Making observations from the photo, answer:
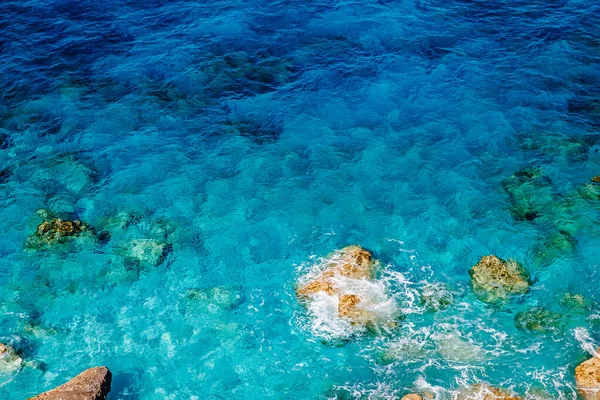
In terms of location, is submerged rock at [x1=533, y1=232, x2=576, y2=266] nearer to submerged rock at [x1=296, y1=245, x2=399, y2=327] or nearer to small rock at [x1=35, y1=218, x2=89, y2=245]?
submerged rock at [x1=296, y1=245, x2=399, y2=327]

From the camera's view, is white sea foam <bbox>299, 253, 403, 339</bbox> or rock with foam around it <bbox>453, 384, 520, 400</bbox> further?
white sea foam <bbox>299, 253, 403, 339</bbox>

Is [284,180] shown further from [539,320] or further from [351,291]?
[539,320]

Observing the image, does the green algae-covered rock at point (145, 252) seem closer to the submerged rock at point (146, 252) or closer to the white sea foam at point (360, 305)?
the submerged rock at point (146, 252)

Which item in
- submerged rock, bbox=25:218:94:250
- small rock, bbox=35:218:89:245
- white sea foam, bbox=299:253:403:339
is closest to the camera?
white sea foam, bbox=299:253:403:339

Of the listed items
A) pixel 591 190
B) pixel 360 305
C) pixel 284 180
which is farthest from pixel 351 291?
pixel 591 190

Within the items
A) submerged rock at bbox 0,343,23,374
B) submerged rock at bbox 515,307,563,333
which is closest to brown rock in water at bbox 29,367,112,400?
submerged rock at bbox 0,343,23,374

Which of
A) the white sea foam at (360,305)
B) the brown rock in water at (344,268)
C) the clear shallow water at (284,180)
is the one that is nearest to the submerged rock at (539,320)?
the clear shallow water at (284,180)

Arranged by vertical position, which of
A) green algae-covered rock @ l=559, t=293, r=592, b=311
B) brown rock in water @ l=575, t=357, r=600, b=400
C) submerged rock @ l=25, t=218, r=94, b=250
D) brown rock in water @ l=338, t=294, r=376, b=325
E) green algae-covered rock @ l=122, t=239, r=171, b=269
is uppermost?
submerged rock @ l=25, t=218, r=94, b=250
